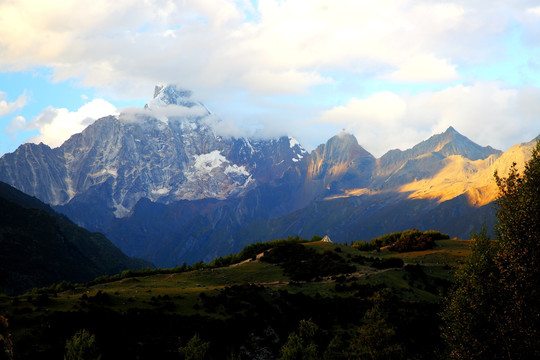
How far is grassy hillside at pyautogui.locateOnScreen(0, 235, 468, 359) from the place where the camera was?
51.2 meters

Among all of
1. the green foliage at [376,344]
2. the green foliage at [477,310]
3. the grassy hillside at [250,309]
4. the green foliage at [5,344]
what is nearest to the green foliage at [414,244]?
the grassy hillside at [250,309]

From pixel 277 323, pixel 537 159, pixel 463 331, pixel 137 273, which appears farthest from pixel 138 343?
pixel 137 273

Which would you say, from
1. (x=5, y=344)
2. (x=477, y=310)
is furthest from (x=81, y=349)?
(x=477, y=310)

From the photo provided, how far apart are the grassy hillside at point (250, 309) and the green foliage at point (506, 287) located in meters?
5.77

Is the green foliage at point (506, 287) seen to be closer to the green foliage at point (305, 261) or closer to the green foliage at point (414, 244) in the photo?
the green foliage at point (305, 261)

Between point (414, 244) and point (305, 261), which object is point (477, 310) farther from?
point (414, 244)

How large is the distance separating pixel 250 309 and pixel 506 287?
41447 millimetres

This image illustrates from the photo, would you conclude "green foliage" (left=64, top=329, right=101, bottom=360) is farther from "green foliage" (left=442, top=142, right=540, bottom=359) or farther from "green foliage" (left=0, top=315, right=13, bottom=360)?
"green foliage" (left=442, top=142, right=540, bottom=359)

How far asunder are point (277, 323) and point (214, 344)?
44.2 feet

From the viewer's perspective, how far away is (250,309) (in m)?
68.6

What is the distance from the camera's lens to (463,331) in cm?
3722

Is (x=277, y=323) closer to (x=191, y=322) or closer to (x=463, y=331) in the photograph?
(x=191, y=322)

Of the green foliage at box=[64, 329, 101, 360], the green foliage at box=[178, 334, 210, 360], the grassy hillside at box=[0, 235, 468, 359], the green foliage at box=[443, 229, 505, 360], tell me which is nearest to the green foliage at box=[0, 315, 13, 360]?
the green foliage at box=[64, 329, 101, 360]

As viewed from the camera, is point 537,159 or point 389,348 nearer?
point 537,159
